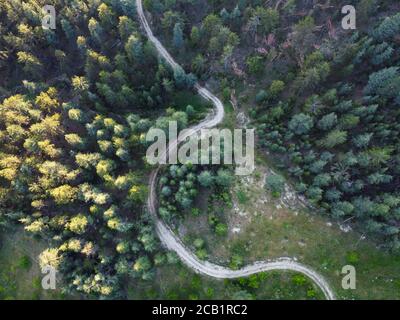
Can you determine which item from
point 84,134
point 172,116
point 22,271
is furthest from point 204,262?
point 22,271

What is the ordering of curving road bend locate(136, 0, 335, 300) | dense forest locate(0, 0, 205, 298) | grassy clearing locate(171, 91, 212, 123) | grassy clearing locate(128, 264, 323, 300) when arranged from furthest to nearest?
grassy clearing locate(171, 91, 212, 123) < dense forest locate(0, 0, 205, 298) < curving road bend locate(136, 0, 335, 300) < grassy clearing locate(128, 264, 323, 300)

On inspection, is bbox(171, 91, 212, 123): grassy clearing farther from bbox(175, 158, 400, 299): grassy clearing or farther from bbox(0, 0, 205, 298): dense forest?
bbox(175, 158, 400, 299): grassy clearing

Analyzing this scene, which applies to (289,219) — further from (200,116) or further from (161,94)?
(161,94)

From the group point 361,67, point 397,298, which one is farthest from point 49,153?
point 397,298

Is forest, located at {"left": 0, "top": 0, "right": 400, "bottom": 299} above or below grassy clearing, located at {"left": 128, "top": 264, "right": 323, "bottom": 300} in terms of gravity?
above

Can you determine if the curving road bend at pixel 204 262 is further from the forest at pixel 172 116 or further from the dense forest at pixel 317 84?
the dense forest at pixel 317 84

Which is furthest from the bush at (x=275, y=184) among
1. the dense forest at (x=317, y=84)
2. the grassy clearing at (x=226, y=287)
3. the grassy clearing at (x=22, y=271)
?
the grassy clearing at (x=22, y=271)

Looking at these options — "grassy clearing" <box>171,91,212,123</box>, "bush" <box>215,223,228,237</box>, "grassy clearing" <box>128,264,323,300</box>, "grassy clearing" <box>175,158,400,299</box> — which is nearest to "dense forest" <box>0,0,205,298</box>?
"grassy clearing" <box>171,91,212,123</box>
